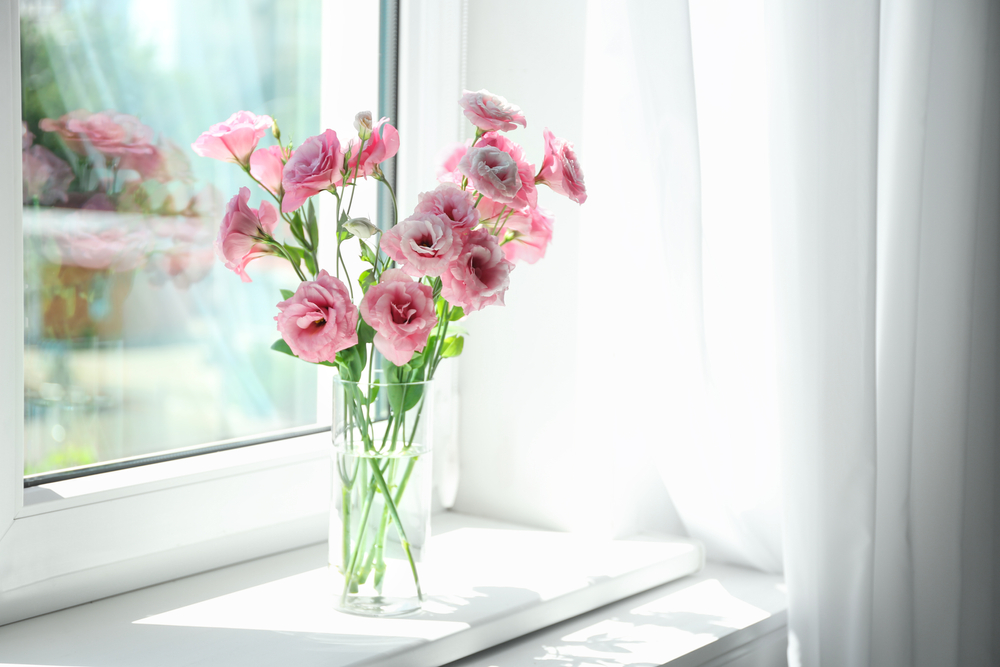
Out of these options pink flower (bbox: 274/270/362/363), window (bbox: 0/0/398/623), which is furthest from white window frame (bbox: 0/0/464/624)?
pink flower (bbox: 274/270/362/363)

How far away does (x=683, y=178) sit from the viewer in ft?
3.03

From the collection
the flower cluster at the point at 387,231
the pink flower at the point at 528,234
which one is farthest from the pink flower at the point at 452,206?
the pink flower at the point at 528,234

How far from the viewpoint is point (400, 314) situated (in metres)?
0.70

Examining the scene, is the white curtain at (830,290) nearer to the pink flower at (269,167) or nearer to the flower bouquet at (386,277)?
the flower bouquet at (386,277)

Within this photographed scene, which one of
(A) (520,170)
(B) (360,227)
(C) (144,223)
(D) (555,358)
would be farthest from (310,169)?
(D) (555,358)

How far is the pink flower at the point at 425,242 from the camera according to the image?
2.24ft

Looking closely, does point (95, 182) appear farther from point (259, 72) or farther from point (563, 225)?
point (563, 225)

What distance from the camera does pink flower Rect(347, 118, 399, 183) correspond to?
76cm

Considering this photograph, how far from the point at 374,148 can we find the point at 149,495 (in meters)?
0.42

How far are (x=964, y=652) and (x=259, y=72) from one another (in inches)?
41.9

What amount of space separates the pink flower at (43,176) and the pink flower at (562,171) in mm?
452

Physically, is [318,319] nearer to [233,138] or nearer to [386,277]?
[386,277]

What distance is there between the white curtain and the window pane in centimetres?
40

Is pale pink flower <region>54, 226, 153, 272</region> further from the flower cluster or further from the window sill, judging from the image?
the window sill
